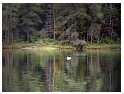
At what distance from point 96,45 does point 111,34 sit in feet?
2.70

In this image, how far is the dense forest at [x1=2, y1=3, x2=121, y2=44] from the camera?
59.3ft

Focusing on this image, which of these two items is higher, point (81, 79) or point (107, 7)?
point (107, 7)

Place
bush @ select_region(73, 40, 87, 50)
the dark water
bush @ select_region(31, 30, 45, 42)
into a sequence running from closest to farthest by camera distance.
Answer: the dark water
bush @ select_region(73, 40, 87, 50)
bush @ select_region(31, 30, 45, 42)

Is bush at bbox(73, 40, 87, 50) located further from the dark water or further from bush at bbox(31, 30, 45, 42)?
the dark water

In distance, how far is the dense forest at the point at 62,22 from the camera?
18.1 m

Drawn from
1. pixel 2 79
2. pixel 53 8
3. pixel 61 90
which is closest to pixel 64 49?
pixel 53 8

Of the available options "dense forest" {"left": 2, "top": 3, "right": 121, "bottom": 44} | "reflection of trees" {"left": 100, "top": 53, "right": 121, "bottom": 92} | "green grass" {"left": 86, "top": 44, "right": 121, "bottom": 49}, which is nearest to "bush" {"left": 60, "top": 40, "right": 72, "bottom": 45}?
"dense forest" {"left": 2, "top": 3, "right": 121, "bottom": 44}

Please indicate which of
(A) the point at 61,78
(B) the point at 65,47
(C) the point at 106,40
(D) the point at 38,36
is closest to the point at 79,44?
(B) the point at 65,47

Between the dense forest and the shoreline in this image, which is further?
the dense forest

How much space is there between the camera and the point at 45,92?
282 inches

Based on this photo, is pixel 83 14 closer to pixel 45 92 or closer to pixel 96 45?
pixel 96 45

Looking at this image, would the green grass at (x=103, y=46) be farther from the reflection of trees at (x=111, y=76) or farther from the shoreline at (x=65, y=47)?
the reflection of trees at (x=111, y=76)

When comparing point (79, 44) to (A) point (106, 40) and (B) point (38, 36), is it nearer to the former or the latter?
(A) point (106, 40)

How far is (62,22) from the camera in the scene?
1833cm
